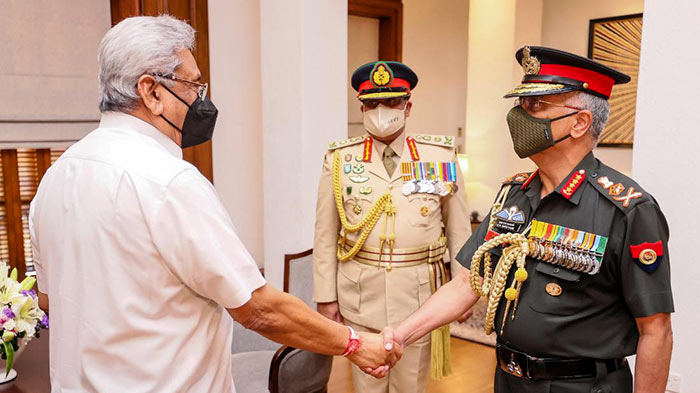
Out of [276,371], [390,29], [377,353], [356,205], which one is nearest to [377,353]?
[377,353]

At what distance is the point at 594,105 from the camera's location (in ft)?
4.63

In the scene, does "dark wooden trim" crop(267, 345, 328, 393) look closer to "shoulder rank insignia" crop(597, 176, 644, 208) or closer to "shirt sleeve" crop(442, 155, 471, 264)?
"shirt sleeve" crop(442, 155, 471, 264)

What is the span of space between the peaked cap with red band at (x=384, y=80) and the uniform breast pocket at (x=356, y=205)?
402mm

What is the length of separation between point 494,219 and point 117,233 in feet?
3.30

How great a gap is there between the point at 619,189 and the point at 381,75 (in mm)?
1108

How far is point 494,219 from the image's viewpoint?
1580mm

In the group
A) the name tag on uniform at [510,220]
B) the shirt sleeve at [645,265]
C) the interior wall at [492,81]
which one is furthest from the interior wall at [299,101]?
the interior wall at [492,81]

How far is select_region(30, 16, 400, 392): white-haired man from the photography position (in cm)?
110

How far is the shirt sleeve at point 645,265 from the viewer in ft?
4.17

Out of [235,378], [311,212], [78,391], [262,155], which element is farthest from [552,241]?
[262,155]

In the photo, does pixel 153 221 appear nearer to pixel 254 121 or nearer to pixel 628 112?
pixel 254 121

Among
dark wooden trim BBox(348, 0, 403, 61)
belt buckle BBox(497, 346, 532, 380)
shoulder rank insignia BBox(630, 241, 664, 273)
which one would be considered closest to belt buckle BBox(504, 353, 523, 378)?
belt buckle BBox(497, 346, 532, 380)

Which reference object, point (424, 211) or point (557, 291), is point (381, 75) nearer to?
point (424, 211)

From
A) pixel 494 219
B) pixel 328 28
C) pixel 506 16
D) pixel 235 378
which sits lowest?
pixel 235 378
